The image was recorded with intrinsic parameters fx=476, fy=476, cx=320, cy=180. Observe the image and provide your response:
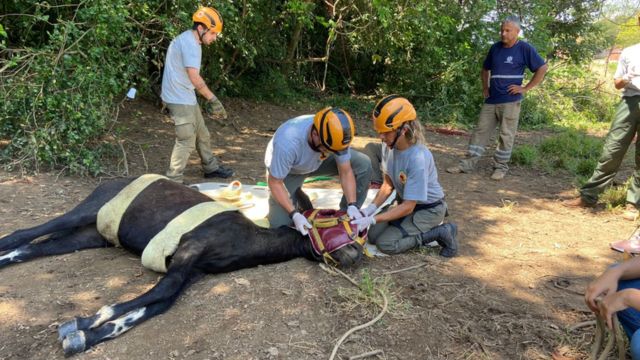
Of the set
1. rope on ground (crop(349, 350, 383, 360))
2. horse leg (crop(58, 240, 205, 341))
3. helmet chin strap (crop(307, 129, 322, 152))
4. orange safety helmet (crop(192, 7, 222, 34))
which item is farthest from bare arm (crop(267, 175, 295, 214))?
orange safety helmet (crop(192, 7, 222, 34))

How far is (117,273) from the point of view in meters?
2.96

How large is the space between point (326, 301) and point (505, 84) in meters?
3.87

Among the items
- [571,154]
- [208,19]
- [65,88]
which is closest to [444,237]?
[208,19]

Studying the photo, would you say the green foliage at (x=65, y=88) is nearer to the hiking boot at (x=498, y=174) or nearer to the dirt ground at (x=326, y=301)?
the dirt ground at (x=326, y=301)

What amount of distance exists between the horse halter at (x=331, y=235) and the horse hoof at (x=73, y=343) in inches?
55.9

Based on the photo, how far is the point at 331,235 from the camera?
3057 mm

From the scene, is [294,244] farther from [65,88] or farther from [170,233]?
[65,88]

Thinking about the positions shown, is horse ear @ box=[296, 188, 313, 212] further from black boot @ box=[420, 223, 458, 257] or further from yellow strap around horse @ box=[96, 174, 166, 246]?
yellow strap around horse @ box=[96, 174, 166, 246]

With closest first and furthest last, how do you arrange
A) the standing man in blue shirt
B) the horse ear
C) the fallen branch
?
1. the fallen branch
2. the horse ear
3. the standing man in blue shirt

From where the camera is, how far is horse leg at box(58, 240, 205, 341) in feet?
7.70

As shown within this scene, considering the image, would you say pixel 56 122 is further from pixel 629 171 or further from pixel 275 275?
pixel 629 171

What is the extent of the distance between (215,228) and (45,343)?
3.48 ft

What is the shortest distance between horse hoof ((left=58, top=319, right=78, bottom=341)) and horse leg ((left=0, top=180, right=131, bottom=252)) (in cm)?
106

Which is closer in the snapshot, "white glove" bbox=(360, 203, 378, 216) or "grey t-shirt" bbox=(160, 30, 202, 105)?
"white glove" bbox=(360, 203, 378, 216)
